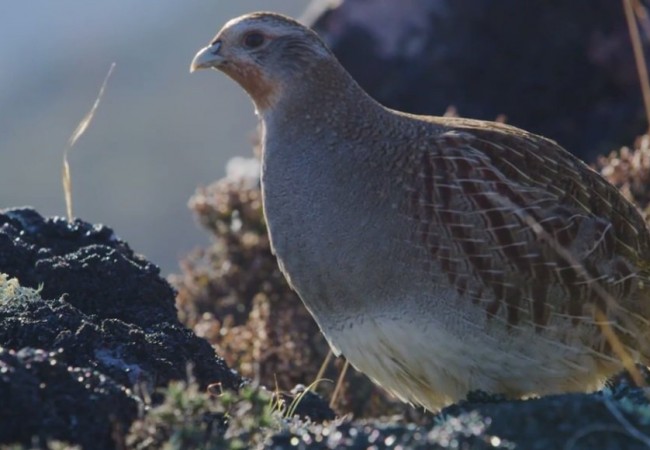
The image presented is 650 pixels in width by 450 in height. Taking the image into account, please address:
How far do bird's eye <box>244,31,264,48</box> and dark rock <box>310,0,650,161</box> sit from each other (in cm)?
506

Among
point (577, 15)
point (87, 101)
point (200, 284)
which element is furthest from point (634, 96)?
point (87, 101)

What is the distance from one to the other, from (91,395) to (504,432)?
3.91ft

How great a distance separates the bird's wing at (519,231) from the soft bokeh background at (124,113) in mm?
20259

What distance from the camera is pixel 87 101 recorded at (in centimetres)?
3850

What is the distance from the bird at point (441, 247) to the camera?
5039 mm

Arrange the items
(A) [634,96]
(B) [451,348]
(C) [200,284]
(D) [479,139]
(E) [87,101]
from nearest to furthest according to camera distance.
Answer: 1. (B) [451,348]
2. (D) [479,139]
3. (C) [200,284]
4. (A) [634,96]
5. (E) [87,101]

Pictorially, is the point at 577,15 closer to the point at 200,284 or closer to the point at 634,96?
the point at 634,96

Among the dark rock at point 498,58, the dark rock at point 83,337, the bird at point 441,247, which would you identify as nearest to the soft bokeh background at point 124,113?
the dark rock at point 498,58

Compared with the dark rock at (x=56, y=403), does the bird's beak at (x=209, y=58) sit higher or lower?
higher

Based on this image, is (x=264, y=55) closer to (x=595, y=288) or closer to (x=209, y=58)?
(x=209, y=58)

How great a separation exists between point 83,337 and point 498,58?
6.61 m

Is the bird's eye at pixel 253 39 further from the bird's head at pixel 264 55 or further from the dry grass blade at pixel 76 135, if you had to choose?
the dry grass blade at pixel 76 135

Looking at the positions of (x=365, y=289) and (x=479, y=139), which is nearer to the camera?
(x=365, y=289)

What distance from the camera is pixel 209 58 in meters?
5.60
